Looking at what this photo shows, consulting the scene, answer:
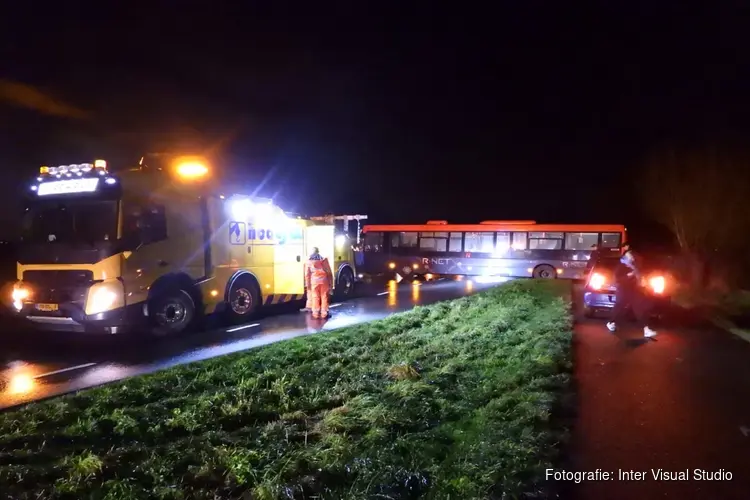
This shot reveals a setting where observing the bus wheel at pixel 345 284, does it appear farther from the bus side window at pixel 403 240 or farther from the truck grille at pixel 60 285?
the bus side window at pixel 403 240

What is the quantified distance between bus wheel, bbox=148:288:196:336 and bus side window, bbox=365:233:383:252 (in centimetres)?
1890

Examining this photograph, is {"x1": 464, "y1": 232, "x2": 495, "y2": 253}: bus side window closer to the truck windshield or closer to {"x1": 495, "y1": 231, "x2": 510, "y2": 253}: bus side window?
{"x1": 495, "y1": 231, "x2": 510, "y2": 253}: bus side window

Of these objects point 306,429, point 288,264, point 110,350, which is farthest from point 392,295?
point 306,429

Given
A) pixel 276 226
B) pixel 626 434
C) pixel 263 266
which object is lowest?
pixel 626 434

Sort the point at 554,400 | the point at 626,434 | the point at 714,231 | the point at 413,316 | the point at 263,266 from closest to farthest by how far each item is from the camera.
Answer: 1. the point at 626,434
2. the point at 554,400
3. the point at 413,316
4. the point at 263,266
5. the point at 714,231

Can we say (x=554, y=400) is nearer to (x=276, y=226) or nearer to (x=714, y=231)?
(x=276, y=226)

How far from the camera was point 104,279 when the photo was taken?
30.4 ft

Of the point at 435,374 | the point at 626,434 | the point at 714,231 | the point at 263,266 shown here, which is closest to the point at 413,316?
the point at 263,266

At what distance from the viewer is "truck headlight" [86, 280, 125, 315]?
360 inches

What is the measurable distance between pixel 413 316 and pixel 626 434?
21.8ft

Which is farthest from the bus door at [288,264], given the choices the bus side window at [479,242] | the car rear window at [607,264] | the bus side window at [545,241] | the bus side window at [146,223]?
the bus side window at [545,241]

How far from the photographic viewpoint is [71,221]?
386 inches

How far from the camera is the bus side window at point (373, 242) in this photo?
29.6 metres

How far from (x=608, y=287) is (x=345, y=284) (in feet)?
26.0
